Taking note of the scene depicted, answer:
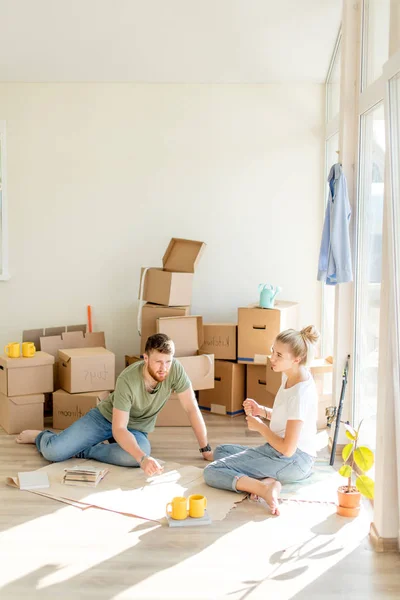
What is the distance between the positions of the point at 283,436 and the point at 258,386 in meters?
1.64

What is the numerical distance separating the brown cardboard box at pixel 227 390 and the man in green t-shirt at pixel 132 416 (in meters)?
1.14

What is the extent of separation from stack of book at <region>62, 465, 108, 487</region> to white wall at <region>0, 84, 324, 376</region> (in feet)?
7.10

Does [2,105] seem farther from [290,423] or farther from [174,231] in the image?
[290,423]

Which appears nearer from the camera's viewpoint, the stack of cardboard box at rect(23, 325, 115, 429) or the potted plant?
the potted plant

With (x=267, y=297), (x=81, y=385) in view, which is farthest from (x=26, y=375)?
(x=267, y=297)

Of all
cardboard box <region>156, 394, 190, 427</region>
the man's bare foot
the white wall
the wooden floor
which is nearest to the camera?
the wooden floor

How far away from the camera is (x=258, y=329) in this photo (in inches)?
200

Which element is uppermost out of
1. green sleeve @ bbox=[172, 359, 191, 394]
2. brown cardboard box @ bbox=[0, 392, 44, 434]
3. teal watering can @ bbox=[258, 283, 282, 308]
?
teal watering can @ bbox=[258, 283, 282, 308]

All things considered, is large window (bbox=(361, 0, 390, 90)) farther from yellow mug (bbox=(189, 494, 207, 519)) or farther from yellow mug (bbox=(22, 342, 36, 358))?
yellow mug (bbox=(22, 342, 36, 358))

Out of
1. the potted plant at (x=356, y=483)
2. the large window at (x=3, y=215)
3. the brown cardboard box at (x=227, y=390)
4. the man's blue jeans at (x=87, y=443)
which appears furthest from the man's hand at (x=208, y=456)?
the large window at (x=3, y=215)

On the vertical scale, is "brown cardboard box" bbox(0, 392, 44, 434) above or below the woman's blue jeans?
above

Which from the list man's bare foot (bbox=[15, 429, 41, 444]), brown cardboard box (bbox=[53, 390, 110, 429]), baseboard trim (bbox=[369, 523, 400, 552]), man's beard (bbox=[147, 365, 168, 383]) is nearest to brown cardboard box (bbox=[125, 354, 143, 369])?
brown cardboard box (bbox=[53, 390, 110, 429])

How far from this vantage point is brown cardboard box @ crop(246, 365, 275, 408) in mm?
5137

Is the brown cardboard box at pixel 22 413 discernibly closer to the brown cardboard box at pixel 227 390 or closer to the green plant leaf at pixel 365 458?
the brown cardboard box at pixel 227 390
